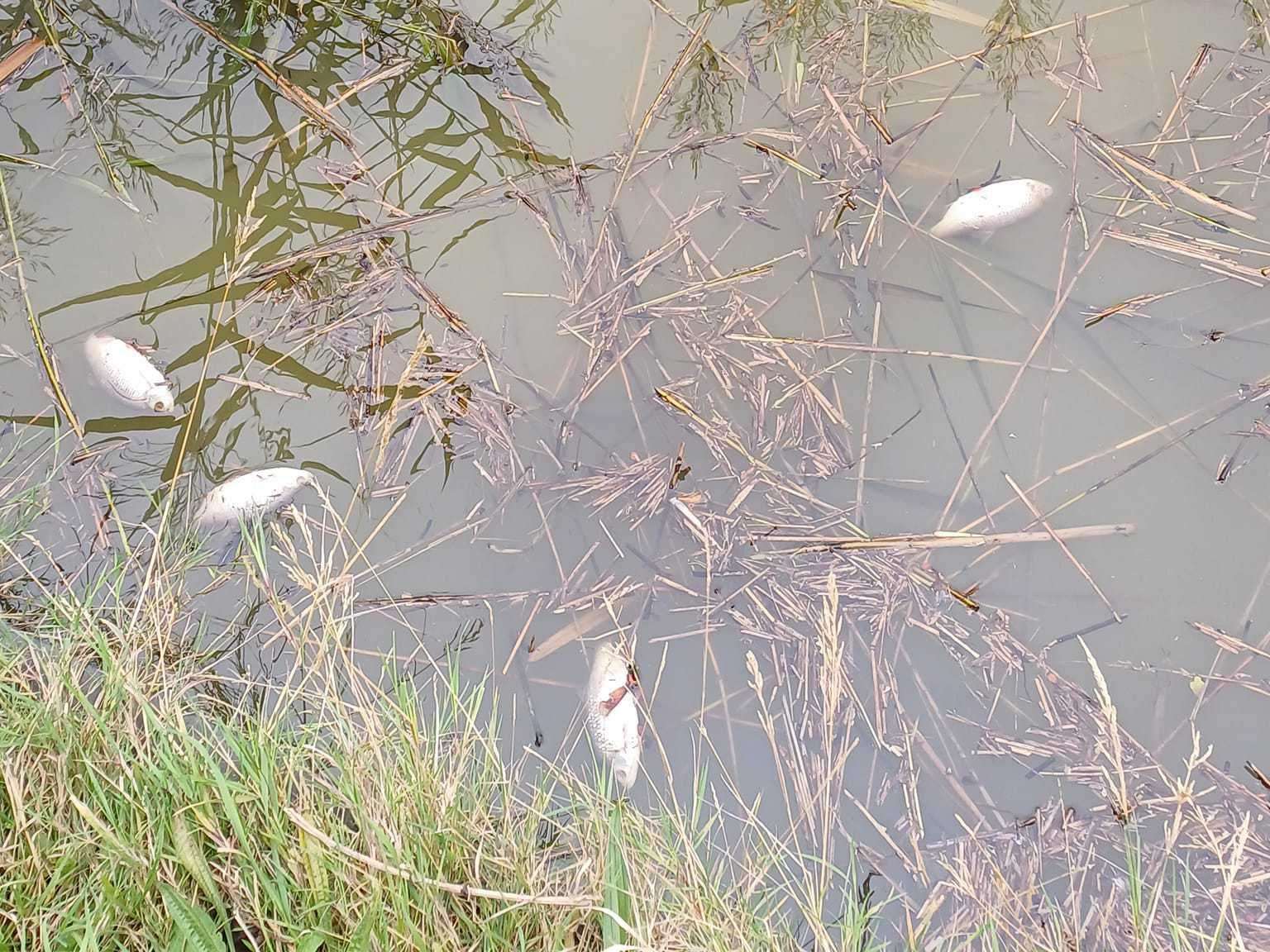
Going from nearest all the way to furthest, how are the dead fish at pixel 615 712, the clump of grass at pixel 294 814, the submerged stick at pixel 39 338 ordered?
the clump of grass at pixel 294 814, the dead fish at pixel 615 712, the submerged stick at pixel 39 338

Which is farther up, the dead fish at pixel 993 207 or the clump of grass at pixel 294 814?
the dead fish at pixel 993 207

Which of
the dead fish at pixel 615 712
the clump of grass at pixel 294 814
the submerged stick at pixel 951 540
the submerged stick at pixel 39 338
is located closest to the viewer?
the clump of grass at pixel 294 814

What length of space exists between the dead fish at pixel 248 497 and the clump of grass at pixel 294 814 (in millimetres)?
61

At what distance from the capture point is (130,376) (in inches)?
64.8

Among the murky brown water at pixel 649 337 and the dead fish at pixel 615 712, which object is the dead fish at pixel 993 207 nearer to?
the murky brown water at pixel 649 337

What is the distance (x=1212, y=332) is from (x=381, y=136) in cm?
188

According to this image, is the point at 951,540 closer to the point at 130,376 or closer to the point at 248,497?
the point at 248,497

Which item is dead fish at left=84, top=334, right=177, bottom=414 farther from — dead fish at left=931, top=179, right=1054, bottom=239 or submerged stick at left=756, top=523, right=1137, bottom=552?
dead fish at left=931, top=179, right=1054, bottom=239

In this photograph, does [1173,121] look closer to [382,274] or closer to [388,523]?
[382,274]

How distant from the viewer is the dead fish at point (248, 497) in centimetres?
159

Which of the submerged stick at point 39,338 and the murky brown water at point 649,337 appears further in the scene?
the submerged stick at point 39,338

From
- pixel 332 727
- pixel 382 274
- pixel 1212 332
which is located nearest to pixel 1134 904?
pixel 1212 332

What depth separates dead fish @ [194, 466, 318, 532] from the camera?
159 centimetres

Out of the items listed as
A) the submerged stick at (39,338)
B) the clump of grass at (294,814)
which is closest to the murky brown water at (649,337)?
the submerged stick at (39,338)
